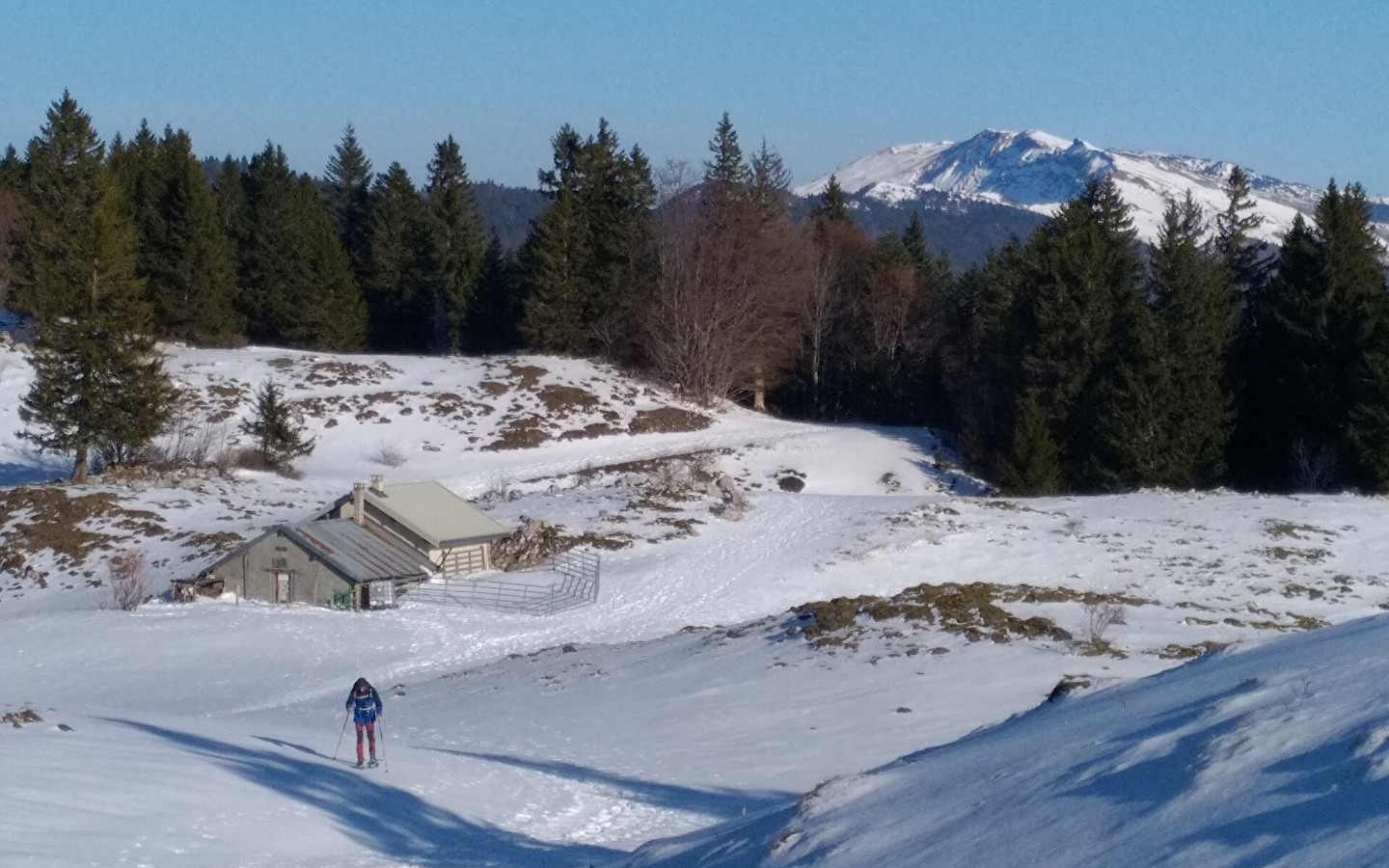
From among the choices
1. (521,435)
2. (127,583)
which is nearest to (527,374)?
(521,435)

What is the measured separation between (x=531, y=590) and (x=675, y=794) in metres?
18.5

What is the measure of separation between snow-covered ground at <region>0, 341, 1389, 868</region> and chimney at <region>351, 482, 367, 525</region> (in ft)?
11.9

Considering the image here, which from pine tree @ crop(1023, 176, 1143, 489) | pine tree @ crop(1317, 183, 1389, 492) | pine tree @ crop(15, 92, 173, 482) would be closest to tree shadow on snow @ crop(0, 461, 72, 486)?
pine tree @ crop(15, 92, 173, 482)

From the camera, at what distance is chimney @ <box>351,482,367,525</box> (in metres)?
37.2

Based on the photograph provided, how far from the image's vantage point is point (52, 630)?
2898 cm

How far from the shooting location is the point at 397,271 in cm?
7500

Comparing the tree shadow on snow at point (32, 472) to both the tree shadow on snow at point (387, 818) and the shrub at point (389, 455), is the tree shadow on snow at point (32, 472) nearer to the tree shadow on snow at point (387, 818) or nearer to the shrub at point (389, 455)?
the shrub at point (389, 455)

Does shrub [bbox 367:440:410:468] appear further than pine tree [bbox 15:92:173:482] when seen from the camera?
Yes

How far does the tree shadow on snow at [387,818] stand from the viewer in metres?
13.3

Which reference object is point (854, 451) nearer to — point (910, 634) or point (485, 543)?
point (485, 543)

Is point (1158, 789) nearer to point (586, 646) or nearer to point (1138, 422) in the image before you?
point (586, 646)

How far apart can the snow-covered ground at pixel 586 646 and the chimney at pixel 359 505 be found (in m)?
3.61

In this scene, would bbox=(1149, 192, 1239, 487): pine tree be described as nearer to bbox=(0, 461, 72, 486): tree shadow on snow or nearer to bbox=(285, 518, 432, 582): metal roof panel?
bbox=(285, 518, 432, 582): metal roof panel

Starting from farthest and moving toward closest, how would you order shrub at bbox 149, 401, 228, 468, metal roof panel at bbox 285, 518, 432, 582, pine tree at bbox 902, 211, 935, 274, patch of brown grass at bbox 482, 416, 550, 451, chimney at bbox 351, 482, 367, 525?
pine tree at bbox 902, 211, 935, 274
patch of brown grass at bbox 482, 416, 550, 451
shrub at bbox 149, 401, 228, 468
chimney at bbox 351, 482, 367, 525
metal roof panel at bbox 285, 518, 432, 582
